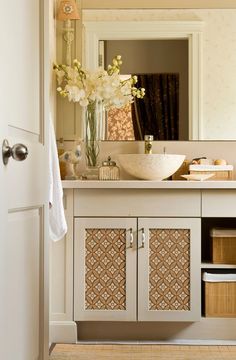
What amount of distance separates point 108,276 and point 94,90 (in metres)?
1.11

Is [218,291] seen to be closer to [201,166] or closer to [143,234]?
[143,234]

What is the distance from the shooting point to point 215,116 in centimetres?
347

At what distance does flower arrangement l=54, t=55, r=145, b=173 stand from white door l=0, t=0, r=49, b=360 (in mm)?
1344

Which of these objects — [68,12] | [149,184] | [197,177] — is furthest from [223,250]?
[68,12]

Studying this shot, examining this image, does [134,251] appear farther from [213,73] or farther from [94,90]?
[213,73]

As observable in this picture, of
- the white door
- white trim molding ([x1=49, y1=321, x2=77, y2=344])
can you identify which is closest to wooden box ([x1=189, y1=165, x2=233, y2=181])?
white trim molding ([x1=49, y1=321, x2=77, y2=344])

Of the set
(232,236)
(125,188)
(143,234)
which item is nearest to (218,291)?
(232,236)

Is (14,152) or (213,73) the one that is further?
(213,73)

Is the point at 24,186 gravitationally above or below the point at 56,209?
above

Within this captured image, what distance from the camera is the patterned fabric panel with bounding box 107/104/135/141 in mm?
3469

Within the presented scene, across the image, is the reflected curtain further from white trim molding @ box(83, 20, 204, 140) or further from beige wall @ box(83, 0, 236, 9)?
beige wall @ box(83, 0, 236, 9)

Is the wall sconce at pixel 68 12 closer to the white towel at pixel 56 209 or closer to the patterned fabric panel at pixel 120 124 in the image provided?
the patterned fabric panel at pixel 120 124

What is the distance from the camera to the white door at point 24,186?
1.48 meters

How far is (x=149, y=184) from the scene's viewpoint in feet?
9.46
